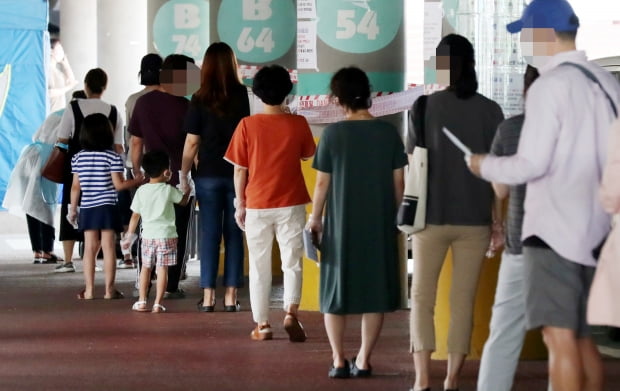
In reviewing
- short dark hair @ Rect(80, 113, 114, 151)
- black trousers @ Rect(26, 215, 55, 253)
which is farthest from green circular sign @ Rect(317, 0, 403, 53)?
black trousers @ Rect(26, 215, 55, 253)

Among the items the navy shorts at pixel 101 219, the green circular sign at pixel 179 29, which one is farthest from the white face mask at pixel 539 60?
the green circular sign at pixel 179 29

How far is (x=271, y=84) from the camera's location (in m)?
9.77

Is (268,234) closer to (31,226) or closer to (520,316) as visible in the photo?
(520,316)

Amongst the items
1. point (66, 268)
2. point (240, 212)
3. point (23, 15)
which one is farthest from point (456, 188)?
point (23, 15)

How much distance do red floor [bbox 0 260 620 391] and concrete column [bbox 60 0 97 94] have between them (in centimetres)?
1574

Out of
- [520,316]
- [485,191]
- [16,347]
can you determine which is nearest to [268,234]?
[16,347]

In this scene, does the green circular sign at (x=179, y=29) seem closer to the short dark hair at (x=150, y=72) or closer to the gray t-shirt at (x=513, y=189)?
the short dark hair at (x=150, y=72)

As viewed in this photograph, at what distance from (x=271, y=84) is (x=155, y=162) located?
2.22 metres

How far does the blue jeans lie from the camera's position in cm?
1121

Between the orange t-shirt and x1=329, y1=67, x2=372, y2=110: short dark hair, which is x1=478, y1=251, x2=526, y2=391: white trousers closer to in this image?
x1=329, y1=67, x2=372, y2=110: short dark hair

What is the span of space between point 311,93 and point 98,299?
2.68 meters

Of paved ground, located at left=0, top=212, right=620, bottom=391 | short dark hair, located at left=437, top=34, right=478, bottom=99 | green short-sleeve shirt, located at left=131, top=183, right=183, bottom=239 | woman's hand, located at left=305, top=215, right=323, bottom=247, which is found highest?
short dark hair, located at left=437, top=34, right=478, bottom=99

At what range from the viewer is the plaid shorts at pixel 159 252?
1184 cm

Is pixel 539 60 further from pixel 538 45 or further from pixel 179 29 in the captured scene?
pixel 179 29
